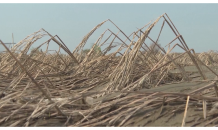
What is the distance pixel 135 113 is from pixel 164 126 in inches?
5.9

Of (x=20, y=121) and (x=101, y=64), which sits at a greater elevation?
(x=101, y=64)

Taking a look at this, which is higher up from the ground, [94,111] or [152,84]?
→ [152,84]

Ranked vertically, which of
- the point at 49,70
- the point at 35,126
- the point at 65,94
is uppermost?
the point at 49,70

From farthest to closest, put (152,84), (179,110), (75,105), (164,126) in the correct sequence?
(152,84)
(75,105)
(179,110)
(164,126)

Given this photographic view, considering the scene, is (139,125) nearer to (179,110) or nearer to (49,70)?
(179,110)

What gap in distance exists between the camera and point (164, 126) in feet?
3.64

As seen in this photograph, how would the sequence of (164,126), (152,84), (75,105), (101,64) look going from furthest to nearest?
(101,64) → (152,84) → (75,105) → (164,126)

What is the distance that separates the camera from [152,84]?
1905 mm

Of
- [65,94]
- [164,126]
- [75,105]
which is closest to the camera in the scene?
[164,126]

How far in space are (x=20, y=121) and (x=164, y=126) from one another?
606 mm

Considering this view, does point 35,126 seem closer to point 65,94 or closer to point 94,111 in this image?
point 94,111

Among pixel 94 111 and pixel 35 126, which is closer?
pixel 35 126

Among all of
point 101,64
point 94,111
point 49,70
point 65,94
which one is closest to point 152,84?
point 65,94

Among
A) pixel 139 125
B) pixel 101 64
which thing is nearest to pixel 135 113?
pixel 139 125
